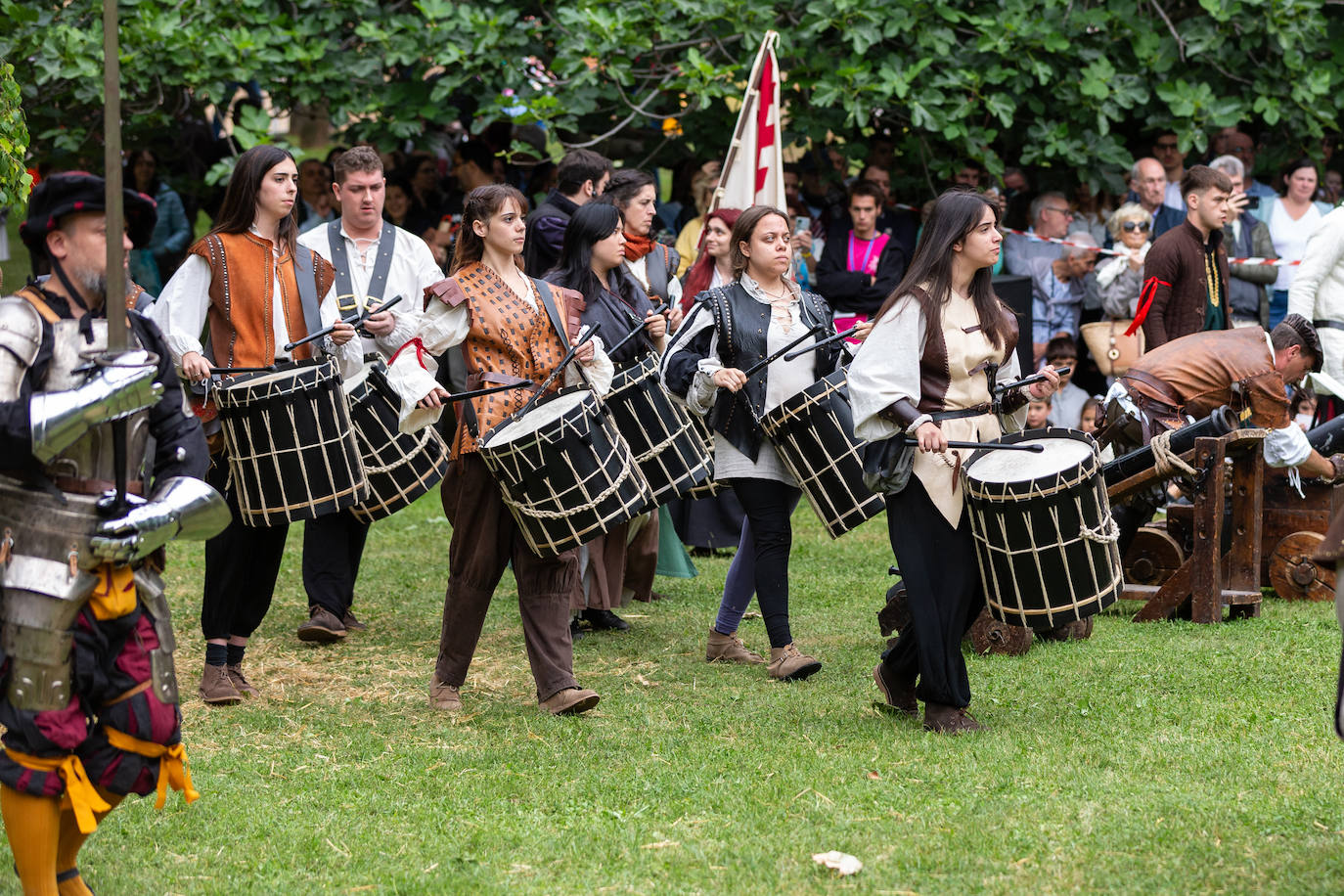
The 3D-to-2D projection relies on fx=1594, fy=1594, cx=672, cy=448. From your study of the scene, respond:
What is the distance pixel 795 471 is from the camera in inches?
255

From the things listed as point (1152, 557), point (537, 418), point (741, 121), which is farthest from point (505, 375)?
point (741, 121)

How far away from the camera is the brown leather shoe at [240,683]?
6383 millimetres

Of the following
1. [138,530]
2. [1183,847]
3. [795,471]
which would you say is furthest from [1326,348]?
[138,530]

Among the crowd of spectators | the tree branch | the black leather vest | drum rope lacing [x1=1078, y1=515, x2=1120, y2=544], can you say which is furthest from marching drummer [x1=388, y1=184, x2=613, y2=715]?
the tree branch

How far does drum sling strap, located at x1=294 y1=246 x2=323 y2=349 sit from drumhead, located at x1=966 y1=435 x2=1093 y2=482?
2731mm

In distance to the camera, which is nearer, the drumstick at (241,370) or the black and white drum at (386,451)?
the drumstick at (241,370)

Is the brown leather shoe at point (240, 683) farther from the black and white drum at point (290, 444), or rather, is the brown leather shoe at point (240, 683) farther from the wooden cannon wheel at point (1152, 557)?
the wooden cannon wheel at point (1152, 557)

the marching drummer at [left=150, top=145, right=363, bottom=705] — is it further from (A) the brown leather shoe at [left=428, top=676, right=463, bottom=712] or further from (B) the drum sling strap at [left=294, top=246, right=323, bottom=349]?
(A) the brown leather shoe at [left=428, top=676, right=463, bottom=712]

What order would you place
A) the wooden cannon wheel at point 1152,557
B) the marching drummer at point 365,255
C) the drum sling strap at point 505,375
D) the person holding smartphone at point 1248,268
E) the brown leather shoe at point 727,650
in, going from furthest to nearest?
the person holding smartphone at point 1248,268 → the wooden cannon wheel at point 1152,557 → the brown leather shoe at point 727,650 → the marching drummer at point 365,255 → the drum sling strap at point 505,375

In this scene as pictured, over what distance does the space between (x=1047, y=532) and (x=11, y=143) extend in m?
4.45

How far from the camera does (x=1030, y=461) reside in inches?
215

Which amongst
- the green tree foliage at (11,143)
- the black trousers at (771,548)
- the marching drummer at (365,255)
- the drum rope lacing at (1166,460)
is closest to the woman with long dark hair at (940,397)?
the black trousers at (771,548)

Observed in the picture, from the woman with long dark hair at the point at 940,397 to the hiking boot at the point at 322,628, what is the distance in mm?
3060

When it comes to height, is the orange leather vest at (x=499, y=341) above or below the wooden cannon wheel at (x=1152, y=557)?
above
